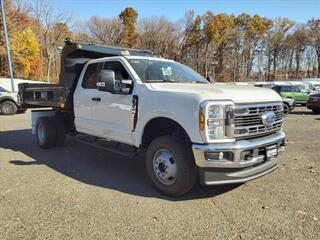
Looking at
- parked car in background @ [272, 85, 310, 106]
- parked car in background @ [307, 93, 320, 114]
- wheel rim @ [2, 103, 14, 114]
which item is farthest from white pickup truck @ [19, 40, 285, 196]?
parked car in background @ [272, 85, 310, 106]

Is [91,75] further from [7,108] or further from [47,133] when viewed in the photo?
[7,108]

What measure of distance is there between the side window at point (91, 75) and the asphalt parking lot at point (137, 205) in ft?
5.33

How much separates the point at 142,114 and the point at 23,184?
2289 millimetres

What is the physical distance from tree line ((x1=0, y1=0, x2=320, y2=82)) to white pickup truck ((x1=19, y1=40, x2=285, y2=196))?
3444cm

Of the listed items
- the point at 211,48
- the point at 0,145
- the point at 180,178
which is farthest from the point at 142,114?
the point at 211,48

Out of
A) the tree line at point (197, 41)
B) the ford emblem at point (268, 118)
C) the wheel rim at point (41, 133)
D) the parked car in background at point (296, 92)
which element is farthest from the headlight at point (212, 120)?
the tree line at point (197, 41)

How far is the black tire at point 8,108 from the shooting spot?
17.1 metres

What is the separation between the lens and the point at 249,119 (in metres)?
4.30

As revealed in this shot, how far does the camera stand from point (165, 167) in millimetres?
4664

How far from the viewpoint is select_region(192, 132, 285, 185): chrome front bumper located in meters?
4.07

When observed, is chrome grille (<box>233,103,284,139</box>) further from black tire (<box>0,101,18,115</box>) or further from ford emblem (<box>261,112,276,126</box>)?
black tire (<box>0,101,18,115</box>)

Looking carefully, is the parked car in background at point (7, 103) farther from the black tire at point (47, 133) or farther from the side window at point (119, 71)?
the side window at point (119, 71)

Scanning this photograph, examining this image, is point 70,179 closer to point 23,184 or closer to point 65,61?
point 23,184

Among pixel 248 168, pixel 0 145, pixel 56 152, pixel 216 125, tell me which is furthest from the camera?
pixel 0 145
